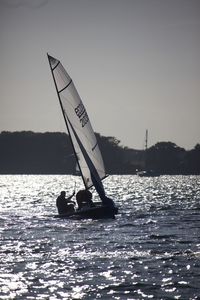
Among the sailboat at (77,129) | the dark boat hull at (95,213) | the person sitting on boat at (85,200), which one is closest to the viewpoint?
the dark boat hull at (95,213)

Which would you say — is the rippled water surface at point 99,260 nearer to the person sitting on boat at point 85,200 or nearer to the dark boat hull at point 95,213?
the dark boat hull at point 95,213

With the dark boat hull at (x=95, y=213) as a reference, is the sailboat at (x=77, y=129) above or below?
above

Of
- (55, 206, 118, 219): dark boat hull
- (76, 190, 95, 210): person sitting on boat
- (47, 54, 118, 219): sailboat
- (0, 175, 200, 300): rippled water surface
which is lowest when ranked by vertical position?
(0, 175, 200, 300): rippled water surface

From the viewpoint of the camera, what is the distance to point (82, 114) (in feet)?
142

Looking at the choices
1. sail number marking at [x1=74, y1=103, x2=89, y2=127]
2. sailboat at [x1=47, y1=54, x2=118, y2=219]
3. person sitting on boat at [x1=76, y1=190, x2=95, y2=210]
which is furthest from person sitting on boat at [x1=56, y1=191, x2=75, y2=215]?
sail number marking at [x1=74, y1=103, x2=89, y2=127]

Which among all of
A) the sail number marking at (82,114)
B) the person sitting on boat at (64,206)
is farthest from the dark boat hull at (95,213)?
the sail number marking at (82,114)

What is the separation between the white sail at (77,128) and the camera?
138 ft

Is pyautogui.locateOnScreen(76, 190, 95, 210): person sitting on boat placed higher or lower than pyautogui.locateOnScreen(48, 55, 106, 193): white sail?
lower

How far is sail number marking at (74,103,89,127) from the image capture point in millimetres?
42906

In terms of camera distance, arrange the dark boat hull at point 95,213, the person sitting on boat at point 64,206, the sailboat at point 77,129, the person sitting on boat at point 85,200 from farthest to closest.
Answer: the sailboat at point 77,129
the person sitting on boat at point 64,206
the person sitting on boat at point 85,200
the dark boat hull at point 95,213

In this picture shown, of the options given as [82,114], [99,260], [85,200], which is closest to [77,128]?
[82,114]

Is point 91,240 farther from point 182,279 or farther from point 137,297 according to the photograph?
point 137,297

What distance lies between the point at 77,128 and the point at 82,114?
1364 millimetres

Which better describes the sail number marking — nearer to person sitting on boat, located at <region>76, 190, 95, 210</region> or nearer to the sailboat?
the sailboat
